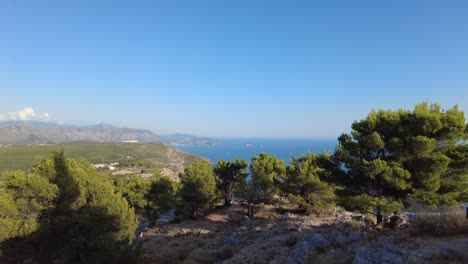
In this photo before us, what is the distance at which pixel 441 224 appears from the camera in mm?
8500

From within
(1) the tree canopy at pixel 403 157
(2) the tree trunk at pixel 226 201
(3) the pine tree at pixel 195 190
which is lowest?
(2) the tree trunk at pixel 226 201

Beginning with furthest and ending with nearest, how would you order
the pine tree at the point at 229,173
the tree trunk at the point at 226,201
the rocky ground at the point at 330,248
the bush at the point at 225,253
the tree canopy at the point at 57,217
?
1. the tree trunk at the point at 226,201
2. the pine tree at the point at 229,173
3. the bush at the point at 225,253
4. the tree canopy at the point at 57,217
5. the rocky ground at the point at 330,248

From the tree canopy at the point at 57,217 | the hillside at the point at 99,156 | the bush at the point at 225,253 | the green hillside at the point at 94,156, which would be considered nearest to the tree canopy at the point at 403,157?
the bush at the point at 225,253

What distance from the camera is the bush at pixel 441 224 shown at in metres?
8.31

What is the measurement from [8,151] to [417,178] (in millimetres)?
193972

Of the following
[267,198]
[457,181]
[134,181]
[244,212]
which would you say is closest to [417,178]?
[457,181]

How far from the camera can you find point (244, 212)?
28.2 metres

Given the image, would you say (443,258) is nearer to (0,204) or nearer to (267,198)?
(0,204)

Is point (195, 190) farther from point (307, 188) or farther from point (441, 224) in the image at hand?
point (441, 224)

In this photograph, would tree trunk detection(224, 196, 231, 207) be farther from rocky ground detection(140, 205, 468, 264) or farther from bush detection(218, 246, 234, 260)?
bush detection(218, 246, 234, 260)

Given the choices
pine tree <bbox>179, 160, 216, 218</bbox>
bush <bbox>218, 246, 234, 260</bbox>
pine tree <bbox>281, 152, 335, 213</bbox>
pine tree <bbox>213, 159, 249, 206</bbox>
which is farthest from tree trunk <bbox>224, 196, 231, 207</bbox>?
bush <bbox>218, 246, 234, 260</bbox>

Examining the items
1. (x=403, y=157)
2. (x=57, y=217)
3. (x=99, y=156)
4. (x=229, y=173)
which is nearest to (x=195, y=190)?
(x=229, y=173)

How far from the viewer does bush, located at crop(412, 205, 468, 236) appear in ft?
27.3

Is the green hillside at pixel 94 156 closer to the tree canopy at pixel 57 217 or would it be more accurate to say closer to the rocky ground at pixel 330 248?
the tree canopy at pixel 57 217
